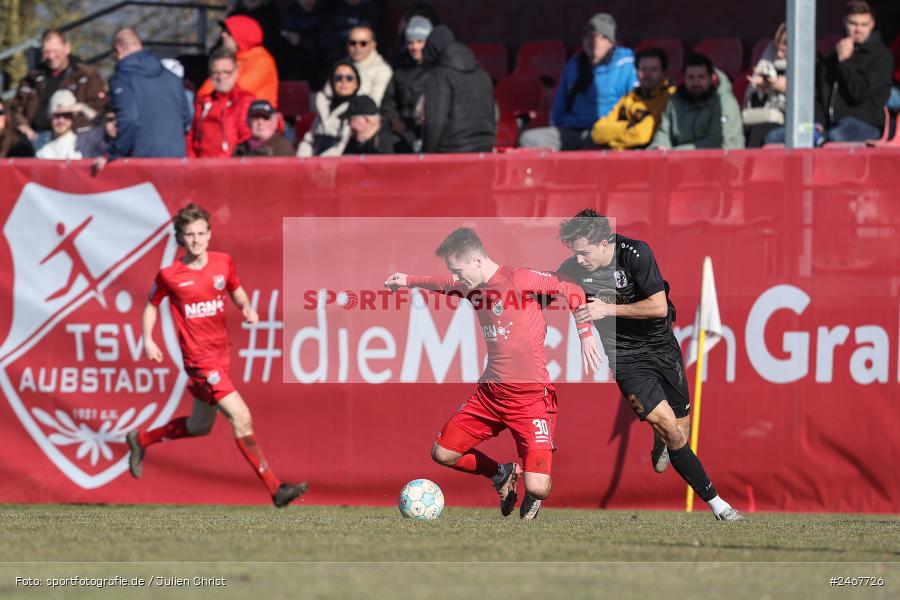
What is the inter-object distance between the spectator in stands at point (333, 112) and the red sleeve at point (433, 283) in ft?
12.6

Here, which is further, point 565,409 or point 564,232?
point 565,409

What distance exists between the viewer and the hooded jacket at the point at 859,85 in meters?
12.3

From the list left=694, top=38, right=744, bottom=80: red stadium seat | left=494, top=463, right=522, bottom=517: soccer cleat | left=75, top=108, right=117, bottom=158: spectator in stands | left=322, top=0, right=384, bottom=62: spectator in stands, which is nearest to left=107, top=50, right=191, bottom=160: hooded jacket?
left=75, top=108, right=117, bottom=158: spectator in stands

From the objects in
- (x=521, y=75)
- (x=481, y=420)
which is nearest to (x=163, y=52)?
(x=521, y=75)

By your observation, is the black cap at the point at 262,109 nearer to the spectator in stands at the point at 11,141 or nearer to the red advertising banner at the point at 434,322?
the red advertising banner at the point at 434,322

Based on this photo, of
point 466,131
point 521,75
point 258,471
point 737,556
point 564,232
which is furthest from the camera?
A: point 521,75

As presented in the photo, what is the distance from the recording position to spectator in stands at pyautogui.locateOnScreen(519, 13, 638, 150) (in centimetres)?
1316

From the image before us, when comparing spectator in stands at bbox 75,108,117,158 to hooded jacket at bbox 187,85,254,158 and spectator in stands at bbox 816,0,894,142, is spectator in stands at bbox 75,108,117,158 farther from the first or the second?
spectator in stands at bbox 816,0,894,142

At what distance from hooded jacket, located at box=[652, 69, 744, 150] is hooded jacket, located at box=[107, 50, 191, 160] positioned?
4.14 metres

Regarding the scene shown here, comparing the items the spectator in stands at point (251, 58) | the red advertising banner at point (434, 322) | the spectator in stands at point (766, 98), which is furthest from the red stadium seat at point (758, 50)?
the spectator in stands at point (251, 58)

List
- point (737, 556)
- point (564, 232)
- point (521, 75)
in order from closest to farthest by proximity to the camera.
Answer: point (737, 556), point (564, 232), point (521, 75)

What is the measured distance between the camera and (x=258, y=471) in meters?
10.4

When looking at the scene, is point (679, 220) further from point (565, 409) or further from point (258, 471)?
point (258, 471)

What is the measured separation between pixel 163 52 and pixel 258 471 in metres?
9.80
